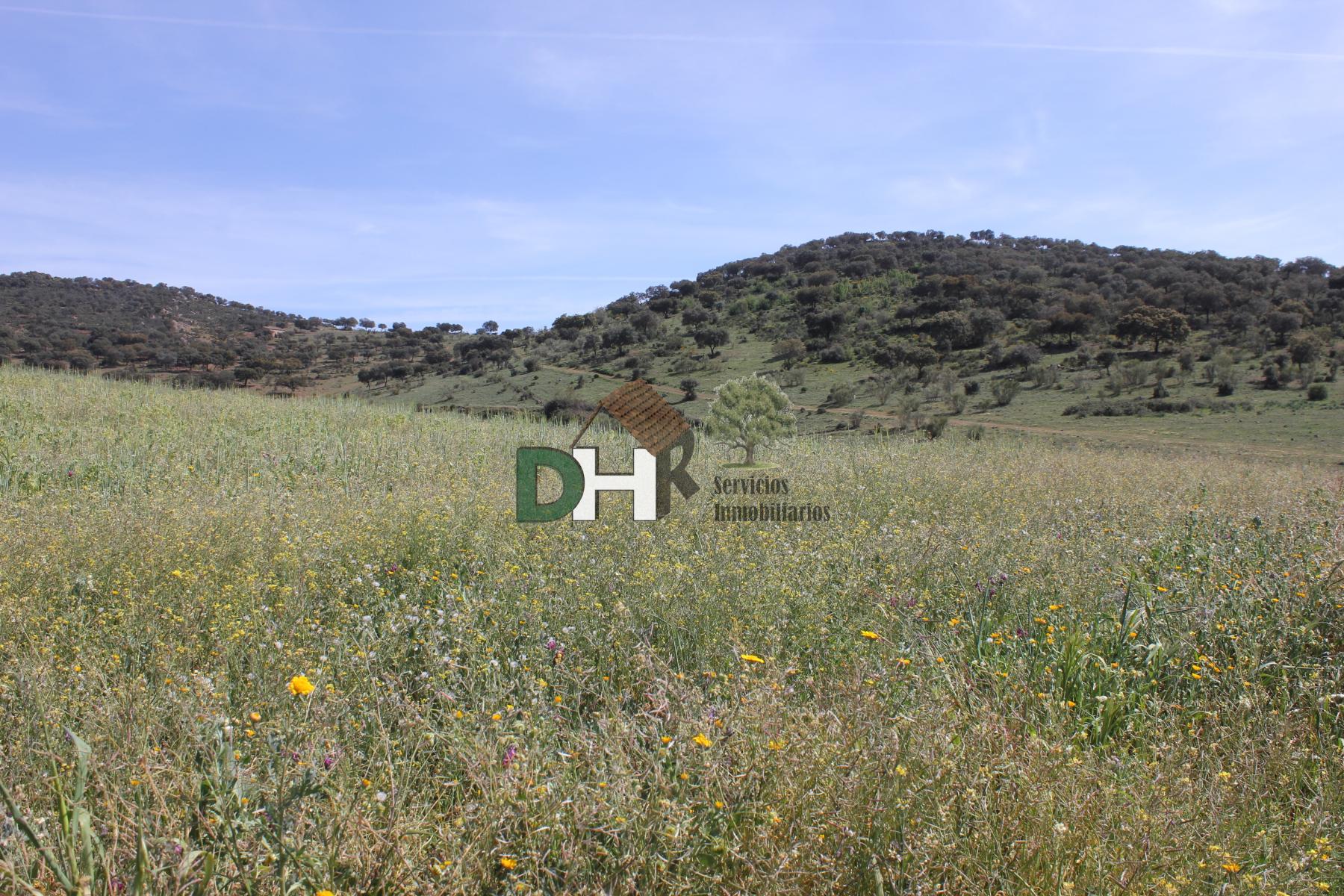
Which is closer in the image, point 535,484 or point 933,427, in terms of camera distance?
point 535,484

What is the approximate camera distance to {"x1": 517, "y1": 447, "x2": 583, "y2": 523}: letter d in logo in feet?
20.7

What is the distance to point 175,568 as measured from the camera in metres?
4.15

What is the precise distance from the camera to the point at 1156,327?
30.2 m

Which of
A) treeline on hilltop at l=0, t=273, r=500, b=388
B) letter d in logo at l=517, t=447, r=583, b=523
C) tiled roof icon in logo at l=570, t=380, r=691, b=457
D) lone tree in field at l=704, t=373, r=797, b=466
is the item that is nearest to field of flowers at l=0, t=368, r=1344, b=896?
letter d in logo at l=517, t=447, r=583, b=523

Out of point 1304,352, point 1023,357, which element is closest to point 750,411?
point 1023,357

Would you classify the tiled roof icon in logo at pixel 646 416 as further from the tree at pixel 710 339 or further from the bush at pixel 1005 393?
the tree at pixel 710 339

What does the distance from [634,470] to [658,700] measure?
5.92 m

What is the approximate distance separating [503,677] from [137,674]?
4.97 feet

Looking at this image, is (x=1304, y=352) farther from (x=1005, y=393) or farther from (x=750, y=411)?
(x=750, y=411)

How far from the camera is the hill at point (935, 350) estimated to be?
22000mm

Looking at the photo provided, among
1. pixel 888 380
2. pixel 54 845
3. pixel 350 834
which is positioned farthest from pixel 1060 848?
pixel 888 380

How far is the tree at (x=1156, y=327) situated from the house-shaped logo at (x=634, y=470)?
1113 inches

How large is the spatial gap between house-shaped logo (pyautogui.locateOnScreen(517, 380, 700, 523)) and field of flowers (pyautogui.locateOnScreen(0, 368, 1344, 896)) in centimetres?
48

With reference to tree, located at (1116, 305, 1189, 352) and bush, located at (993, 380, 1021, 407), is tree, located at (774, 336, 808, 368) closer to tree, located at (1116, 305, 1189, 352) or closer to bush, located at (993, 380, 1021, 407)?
bush, located at (993, 380, 1021, 407)
